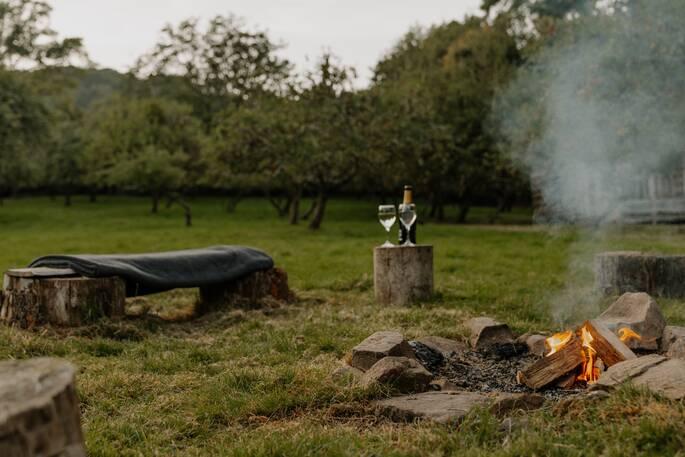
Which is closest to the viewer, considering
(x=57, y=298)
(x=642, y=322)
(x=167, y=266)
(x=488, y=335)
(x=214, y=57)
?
(x=642, y=322)

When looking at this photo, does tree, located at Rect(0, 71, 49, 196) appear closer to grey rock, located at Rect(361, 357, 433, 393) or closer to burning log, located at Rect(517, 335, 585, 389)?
grey rock, located at Rect(361, 357, 433, 393)

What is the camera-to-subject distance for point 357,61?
20.1 meters

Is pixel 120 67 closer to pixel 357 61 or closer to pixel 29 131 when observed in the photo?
pixel 29 131

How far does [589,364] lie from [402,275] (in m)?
3.69

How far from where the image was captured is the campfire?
4.42 metres

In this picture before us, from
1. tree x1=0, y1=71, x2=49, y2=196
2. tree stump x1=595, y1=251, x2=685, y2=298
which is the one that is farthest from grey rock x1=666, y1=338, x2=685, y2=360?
tree x1=0, y1=71, x2=49, y2=196

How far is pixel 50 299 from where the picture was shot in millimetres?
6480

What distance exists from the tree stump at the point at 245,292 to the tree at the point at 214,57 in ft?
101

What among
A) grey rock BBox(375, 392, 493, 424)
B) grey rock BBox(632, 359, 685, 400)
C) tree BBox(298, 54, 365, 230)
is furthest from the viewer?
tree BBox(298, 54, 365, 230)

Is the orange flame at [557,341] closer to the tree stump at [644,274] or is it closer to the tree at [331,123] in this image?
the tree stump at [644,274]

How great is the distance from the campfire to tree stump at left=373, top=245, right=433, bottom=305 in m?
3.58

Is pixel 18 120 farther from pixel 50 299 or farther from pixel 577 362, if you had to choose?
pixel 577 362

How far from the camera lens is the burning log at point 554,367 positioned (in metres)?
4.41

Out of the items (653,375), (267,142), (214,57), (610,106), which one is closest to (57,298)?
(653,375)
